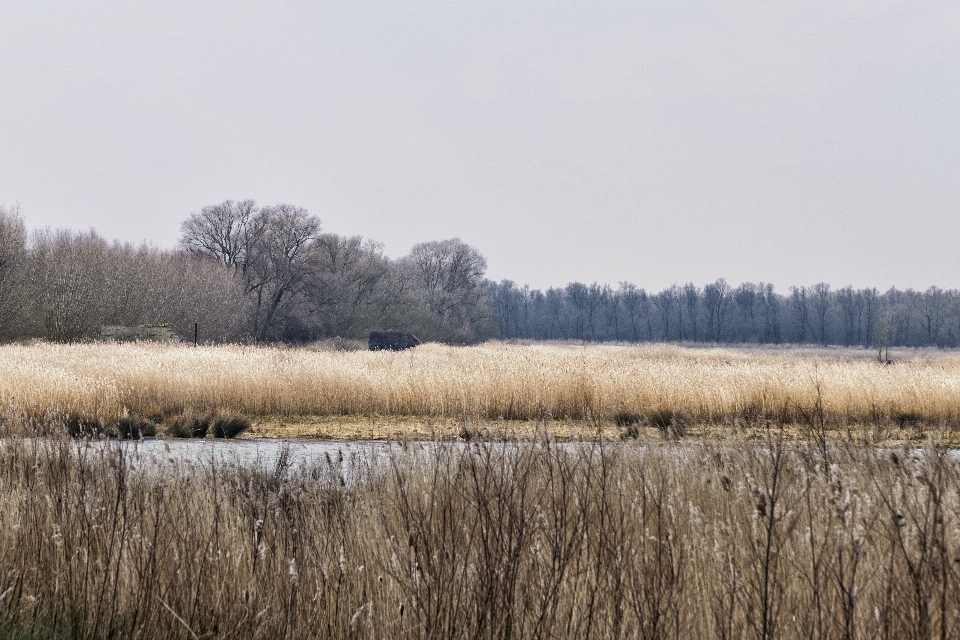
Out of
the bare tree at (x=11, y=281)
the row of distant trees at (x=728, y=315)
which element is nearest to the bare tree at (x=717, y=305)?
the row of distant trees at (x=728, y=315)

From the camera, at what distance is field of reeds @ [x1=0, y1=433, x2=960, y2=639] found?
275cm

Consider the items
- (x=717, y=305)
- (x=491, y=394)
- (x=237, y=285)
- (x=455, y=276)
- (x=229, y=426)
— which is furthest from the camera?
(x=717, y=305)

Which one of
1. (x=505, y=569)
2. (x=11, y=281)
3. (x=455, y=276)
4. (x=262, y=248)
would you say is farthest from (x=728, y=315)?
(x=505, y=569)

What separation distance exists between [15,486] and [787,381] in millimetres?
12484

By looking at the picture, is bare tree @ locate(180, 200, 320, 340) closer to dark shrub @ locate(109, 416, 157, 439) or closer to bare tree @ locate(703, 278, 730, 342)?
dark shrub @ locate(109, 416, 157, 439)

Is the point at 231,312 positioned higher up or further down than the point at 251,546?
higher up

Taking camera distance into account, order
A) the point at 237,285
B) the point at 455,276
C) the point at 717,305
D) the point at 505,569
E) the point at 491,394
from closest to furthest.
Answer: the point at 505,569 → the point at 491,394 → the point at 237,285 → the point at 455,276 → the point at 717,305

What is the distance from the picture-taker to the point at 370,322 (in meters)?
52.5

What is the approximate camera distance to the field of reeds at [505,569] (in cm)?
275

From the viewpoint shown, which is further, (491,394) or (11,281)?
(11,281)

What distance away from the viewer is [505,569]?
2.96 meters

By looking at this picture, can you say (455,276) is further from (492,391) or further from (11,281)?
(492,391)

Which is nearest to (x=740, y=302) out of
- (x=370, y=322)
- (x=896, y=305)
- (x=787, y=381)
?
(x=896, y=305)

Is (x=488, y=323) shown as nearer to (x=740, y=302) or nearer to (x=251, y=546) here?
(x=740, y=302)
